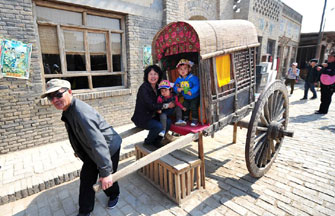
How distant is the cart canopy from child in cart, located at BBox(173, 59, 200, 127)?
0.25m

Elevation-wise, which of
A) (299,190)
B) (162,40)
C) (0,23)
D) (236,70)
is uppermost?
(0,23)

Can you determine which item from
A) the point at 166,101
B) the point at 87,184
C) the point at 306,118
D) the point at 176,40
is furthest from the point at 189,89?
the point at 306,118

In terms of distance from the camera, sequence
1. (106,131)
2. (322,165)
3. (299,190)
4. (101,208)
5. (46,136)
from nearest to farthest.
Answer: (106,131)
(101,208)
(299,190)
(322,165)
(46,136)

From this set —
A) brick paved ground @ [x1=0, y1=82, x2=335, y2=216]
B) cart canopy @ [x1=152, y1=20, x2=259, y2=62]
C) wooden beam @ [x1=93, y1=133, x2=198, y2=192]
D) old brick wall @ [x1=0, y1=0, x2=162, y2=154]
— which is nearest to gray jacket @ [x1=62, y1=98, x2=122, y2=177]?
wooden beam @ [x1=93, y1=133, x2=198, y2=192]

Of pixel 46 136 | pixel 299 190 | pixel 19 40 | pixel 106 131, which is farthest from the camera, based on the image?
pixel 46 136

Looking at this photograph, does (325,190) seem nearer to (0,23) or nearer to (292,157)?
(292,157)

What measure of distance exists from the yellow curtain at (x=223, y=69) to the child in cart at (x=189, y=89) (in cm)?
33

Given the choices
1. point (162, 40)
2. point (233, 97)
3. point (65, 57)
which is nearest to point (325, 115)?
point (233, 97)

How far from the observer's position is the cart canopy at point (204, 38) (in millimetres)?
2415

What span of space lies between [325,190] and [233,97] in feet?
6.26

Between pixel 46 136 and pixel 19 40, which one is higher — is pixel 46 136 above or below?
below

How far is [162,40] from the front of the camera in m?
3.10

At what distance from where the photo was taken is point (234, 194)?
2.83 m

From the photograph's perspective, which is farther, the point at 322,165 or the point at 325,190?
the point at 322,165
